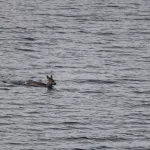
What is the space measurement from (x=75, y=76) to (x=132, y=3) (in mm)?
50344

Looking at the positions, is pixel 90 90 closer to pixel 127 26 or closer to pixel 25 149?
pixel 25 149

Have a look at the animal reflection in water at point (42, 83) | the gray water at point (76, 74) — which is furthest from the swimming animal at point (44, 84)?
the gray water at point (76, 74)

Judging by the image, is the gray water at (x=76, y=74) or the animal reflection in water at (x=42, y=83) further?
the animal reflection in water at (x=42, y=83)

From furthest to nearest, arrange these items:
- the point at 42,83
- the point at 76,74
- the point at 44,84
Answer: the point at 76,74, the point at 42,83, the point at 44,84

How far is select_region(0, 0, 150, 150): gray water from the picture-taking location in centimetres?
8150

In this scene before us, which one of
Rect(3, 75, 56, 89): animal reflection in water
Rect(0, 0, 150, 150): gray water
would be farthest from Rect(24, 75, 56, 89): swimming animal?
Rect(0, 0, 150, 150): gray water

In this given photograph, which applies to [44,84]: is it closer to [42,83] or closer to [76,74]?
[42,83]

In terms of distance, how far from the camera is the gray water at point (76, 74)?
81.5 metres

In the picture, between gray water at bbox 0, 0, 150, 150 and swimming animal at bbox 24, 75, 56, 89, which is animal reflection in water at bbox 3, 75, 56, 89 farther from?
gray water at bbox 0, 0, 150, 150

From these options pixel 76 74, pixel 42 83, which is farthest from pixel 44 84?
pixel 76 74

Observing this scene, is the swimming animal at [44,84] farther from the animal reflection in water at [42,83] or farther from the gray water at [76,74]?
the gray water at [76,74]

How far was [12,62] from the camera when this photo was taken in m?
105

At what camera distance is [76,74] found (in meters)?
102

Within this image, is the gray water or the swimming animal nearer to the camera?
the gray water
